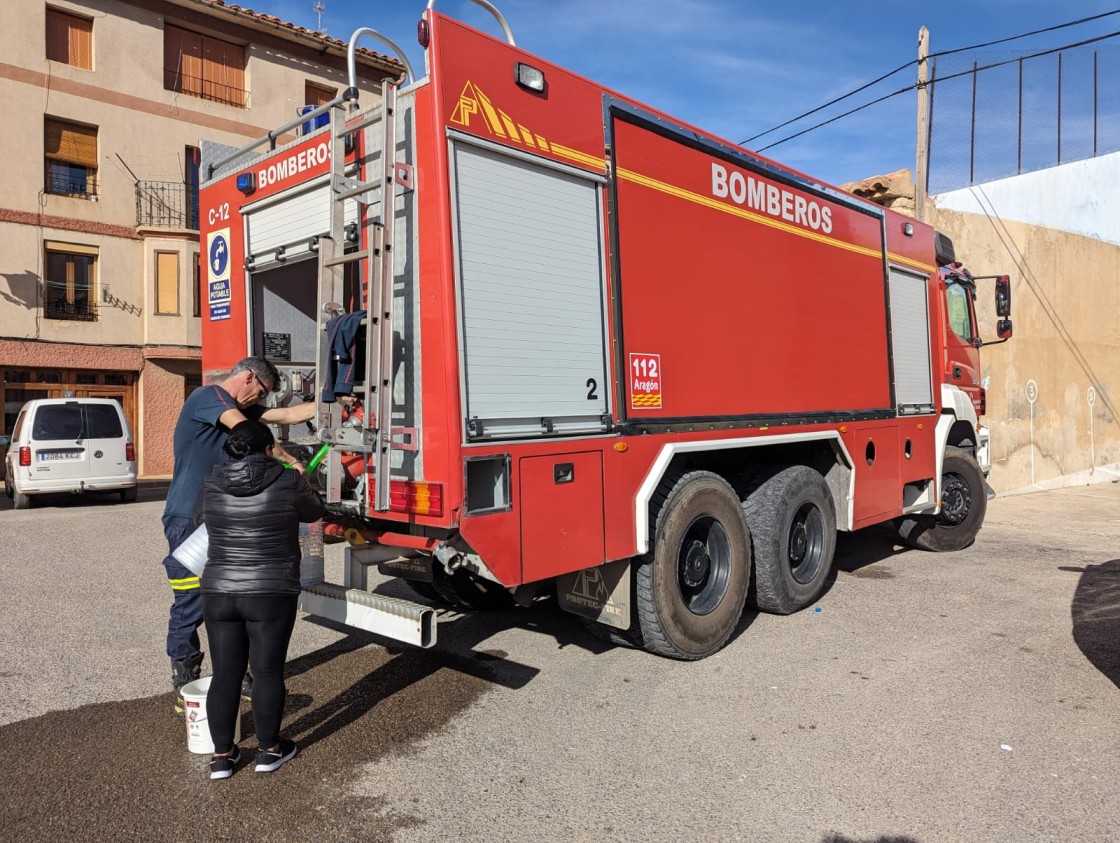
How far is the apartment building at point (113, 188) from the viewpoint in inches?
703

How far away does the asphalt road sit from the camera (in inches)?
126

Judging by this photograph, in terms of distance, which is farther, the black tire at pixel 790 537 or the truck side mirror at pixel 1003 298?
the truck side mirror at pixel 1003 298

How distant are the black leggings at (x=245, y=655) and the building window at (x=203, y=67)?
2055 cm

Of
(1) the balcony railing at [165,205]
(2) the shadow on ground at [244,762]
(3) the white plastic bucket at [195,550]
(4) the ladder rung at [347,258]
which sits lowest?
(2) the shadow on ground at [244,762]

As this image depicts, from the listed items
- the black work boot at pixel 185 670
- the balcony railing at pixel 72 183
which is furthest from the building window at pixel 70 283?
the black work boot at pixel 185 670

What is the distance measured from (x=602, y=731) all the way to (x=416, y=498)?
1.49 meters

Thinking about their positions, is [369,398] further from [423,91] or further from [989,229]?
[989,229]

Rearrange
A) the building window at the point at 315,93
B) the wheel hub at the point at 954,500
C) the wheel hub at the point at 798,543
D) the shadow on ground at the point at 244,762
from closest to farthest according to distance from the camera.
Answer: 1. the shadow on ground at the point at 244,762
2. the wheel hub at the point at 798,543
3. the wheel hub at the point at 954,500
4. the building window at the point at 315,93

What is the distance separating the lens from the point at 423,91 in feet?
12.3

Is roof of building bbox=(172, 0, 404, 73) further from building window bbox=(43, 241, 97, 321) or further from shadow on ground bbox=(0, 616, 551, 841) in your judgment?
shadow on ground bbox=(0, 616, 551, 841)

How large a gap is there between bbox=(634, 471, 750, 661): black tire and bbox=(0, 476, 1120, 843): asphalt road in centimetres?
22

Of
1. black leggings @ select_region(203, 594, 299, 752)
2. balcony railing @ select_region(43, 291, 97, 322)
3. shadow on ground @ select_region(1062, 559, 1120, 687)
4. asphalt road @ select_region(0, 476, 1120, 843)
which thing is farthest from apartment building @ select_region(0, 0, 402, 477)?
shadow on ground @ select_region(1062, 559, 1120, 687)

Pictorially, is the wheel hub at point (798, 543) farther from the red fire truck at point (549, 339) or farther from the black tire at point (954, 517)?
the black tire at point (954, 517)

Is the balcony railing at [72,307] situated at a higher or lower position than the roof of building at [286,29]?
lower
